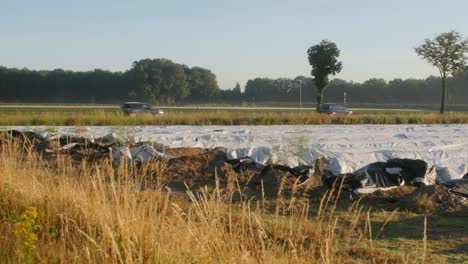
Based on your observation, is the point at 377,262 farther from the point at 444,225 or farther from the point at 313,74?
the point at 313,74

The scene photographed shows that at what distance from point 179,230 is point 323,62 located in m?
29.0

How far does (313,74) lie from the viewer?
109 ft

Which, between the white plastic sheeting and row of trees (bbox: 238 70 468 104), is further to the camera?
row of trees (bbox: 238 70 468 104)

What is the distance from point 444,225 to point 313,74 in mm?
26628

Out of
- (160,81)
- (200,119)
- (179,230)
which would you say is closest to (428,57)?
(200,119)

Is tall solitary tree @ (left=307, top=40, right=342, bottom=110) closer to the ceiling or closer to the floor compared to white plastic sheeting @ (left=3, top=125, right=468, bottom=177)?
closer to the ceiling

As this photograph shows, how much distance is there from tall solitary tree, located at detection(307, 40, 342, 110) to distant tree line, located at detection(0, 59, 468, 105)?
135 ft

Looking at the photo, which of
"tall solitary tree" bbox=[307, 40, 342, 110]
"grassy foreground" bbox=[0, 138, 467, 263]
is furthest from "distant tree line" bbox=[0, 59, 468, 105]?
"grassy foreground" bbox=[0, 138, 467, 263]

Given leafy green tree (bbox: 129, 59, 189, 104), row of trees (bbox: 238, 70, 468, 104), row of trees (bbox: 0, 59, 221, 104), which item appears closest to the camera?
leafy green tree (bbox: 129, 59, 189, 104)

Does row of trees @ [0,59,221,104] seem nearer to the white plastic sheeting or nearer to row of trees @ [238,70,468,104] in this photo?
row of trees @ [238,70,468,104]

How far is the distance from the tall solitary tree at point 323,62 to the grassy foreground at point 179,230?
24.9 m

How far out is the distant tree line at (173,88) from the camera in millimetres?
74312

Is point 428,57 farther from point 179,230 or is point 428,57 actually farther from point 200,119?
point 179,230

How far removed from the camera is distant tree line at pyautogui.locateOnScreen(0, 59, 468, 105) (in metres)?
74.3
